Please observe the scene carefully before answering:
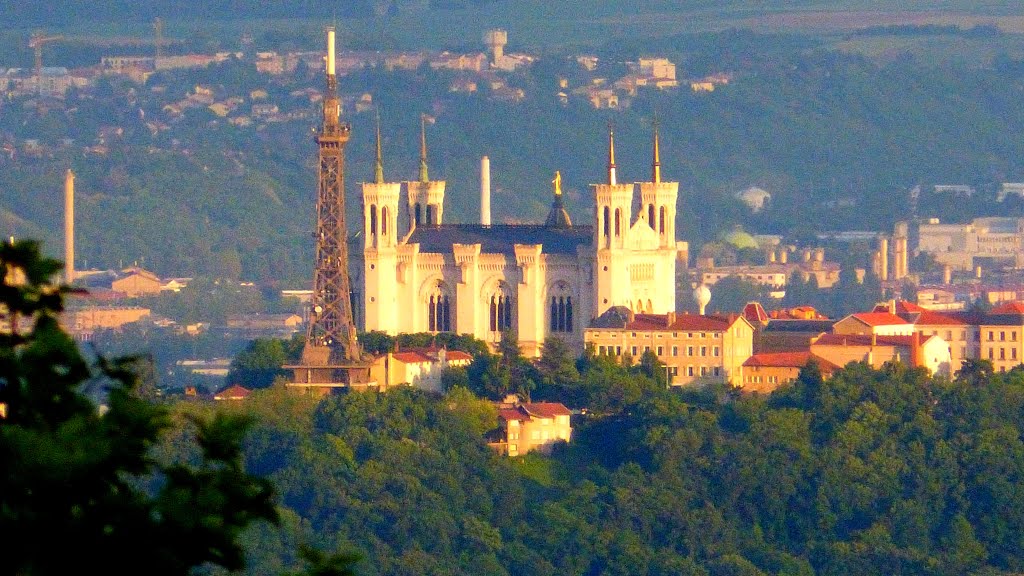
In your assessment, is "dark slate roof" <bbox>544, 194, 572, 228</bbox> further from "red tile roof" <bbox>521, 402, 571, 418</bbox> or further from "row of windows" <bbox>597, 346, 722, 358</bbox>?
"red tile roof" <bbox>521, 402, 571, 418</bbox>

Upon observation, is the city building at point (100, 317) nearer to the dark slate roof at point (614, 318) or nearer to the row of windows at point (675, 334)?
the dark slate roof at point (614, 318)

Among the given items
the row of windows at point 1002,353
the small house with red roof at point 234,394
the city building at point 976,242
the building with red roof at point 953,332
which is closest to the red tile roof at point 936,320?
the building with red roof at point 953,332

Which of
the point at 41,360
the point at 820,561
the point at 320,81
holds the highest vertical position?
the point at 320,81

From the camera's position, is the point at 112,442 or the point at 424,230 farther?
the point at 424,230

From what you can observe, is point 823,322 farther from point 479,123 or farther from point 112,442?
point 479,123

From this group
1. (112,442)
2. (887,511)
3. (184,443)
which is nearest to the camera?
(112,442)

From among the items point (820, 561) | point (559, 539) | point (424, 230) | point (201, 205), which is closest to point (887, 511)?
point (820, 561)

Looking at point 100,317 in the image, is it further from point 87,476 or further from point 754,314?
point 87,476

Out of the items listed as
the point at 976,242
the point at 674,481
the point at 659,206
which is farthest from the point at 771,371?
the point at 976,242
